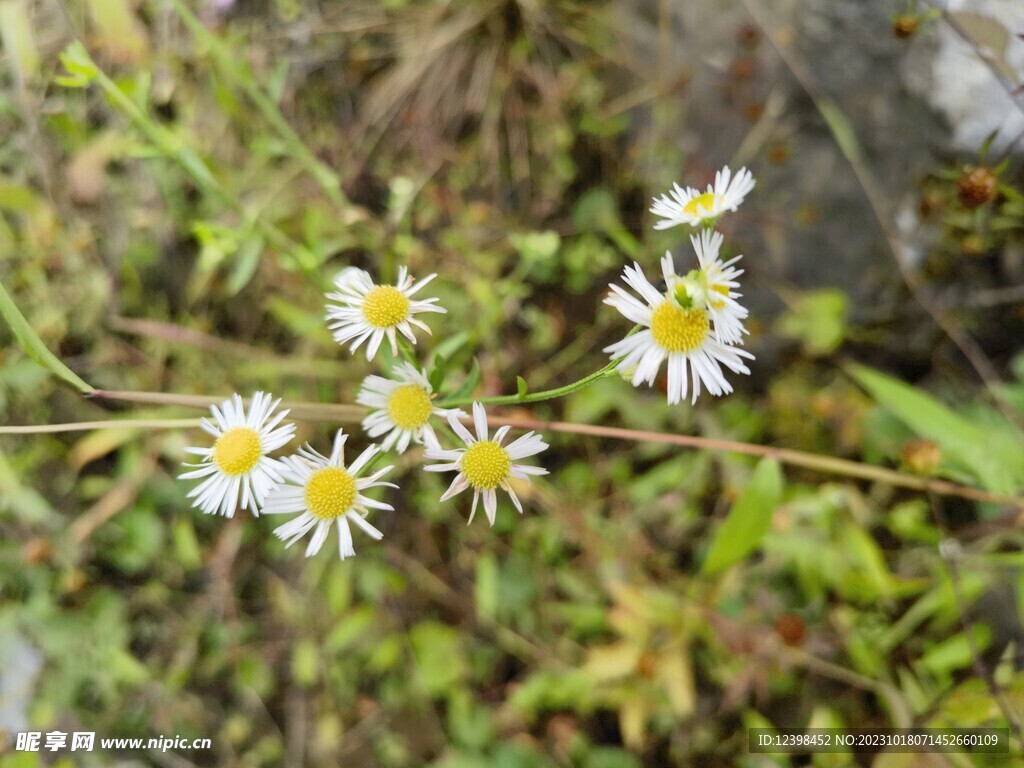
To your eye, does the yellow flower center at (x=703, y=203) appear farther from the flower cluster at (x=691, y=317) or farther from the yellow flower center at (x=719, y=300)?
the yellow flower center at (x=719, y=300)

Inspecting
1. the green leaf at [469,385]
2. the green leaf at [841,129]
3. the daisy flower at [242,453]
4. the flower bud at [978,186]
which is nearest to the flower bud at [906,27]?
the flower bud at [978,186]

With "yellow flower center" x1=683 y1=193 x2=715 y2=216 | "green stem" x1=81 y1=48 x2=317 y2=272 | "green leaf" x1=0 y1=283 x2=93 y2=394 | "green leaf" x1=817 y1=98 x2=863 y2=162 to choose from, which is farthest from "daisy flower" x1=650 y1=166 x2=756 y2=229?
"green leaf" x1=817 y1=98 x2=863 y2=162

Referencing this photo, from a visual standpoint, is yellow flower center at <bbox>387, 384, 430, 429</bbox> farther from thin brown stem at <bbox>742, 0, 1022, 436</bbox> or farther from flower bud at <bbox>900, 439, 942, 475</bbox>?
thin brown stem at <bbox>742, 0, 1022, 436</bbox>

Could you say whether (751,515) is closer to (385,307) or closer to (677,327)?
(677,327)

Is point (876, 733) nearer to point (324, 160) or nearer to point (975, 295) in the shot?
point (975, 295)

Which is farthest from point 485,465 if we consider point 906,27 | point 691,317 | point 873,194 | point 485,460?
point 873,194

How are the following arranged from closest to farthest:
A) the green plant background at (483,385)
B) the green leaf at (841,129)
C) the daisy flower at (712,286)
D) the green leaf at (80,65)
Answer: the daisy flower at (712,286) → the green leaf at (80,65) → the green plant background at (483,385) → the green leaf at (841,129)
